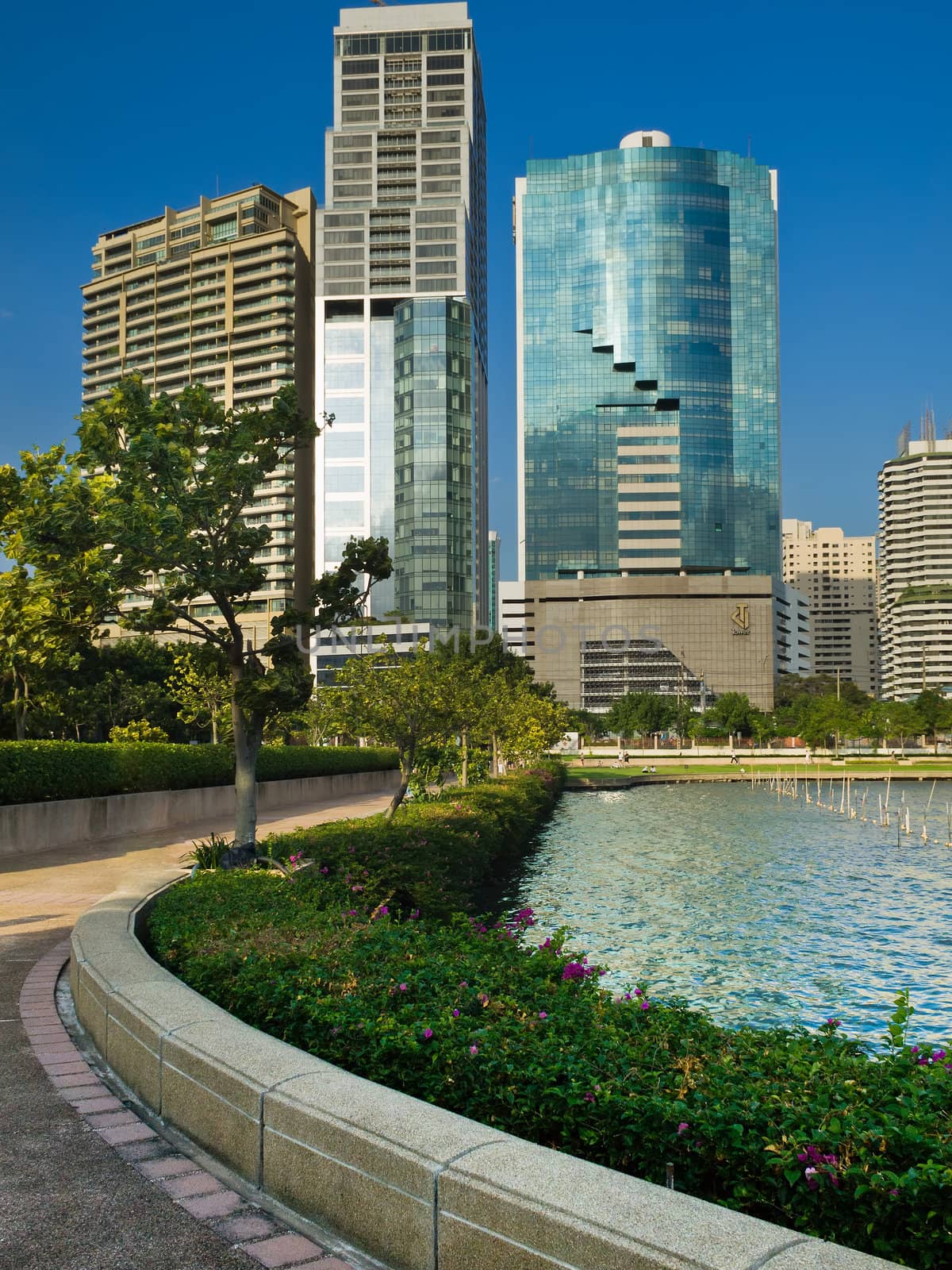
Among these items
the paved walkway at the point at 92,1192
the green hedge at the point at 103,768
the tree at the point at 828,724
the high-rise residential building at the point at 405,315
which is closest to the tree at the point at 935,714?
the tree at the point at 828,724

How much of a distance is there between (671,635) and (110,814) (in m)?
159

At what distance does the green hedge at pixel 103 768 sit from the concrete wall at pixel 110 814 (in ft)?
0.77

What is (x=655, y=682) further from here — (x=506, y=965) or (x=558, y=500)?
(x=506, y=965)

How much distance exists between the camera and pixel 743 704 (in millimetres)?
137625

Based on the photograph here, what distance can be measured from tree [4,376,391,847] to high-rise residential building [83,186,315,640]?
383 ft

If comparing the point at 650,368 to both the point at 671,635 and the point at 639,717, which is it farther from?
the point at 639,717

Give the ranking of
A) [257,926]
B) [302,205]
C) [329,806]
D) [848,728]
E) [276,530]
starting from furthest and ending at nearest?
[302,205] < [276,530] < [848,728] < [329,806] < [257,926]

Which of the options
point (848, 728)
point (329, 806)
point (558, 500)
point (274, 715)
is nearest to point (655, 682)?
point (558, 500)

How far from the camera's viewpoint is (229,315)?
14312 cm

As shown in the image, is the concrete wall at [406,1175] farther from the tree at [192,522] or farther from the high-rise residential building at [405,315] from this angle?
the high-rise residential building at [405,315]

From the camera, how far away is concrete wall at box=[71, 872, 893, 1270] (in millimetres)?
3412

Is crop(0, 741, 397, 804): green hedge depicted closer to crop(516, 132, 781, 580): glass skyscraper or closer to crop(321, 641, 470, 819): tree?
crop(321, 641, 470, 819): tree

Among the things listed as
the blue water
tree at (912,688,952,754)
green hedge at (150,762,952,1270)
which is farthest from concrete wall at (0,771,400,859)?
tree at (912,688,952,754)

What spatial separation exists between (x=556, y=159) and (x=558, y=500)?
6537 centimetres
